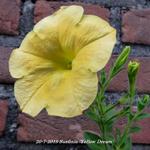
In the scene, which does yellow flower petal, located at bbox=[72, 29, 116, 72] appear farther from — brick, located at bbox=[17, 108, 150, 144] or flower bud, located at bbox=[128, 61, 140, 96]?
brick, located at bbox=[17, 108, 150, 144]

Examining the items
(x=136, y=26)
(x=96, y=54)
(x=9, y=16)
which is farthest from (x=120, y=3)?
(x=96, y=54)

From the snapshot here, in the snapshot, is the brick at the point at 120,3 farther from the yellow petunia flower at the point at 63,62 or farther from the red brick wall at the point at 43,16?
the yellow petunia flower at the point at 63,62

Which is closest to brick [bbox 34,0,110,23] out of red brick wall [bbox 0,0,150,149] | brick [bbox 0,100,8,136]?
red brick wall [bbox 0,0,150,149]

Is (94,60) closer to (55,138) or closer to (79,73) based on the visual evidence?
(79,73)

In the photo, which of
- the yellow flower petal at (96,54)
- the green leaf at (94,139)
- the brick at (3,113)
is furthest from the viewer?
the brick at (3,113)

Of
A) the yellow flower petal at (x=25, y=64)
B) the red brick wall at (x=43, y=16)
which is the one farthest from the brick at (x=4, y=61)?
the yellow flower petal at (x=25, y=64)

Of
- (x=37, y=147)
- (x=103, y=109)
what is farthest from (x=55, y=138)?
(x=103, y=109)

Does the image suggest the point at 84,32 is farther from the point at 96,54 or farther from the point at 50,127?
the point at 50,127
